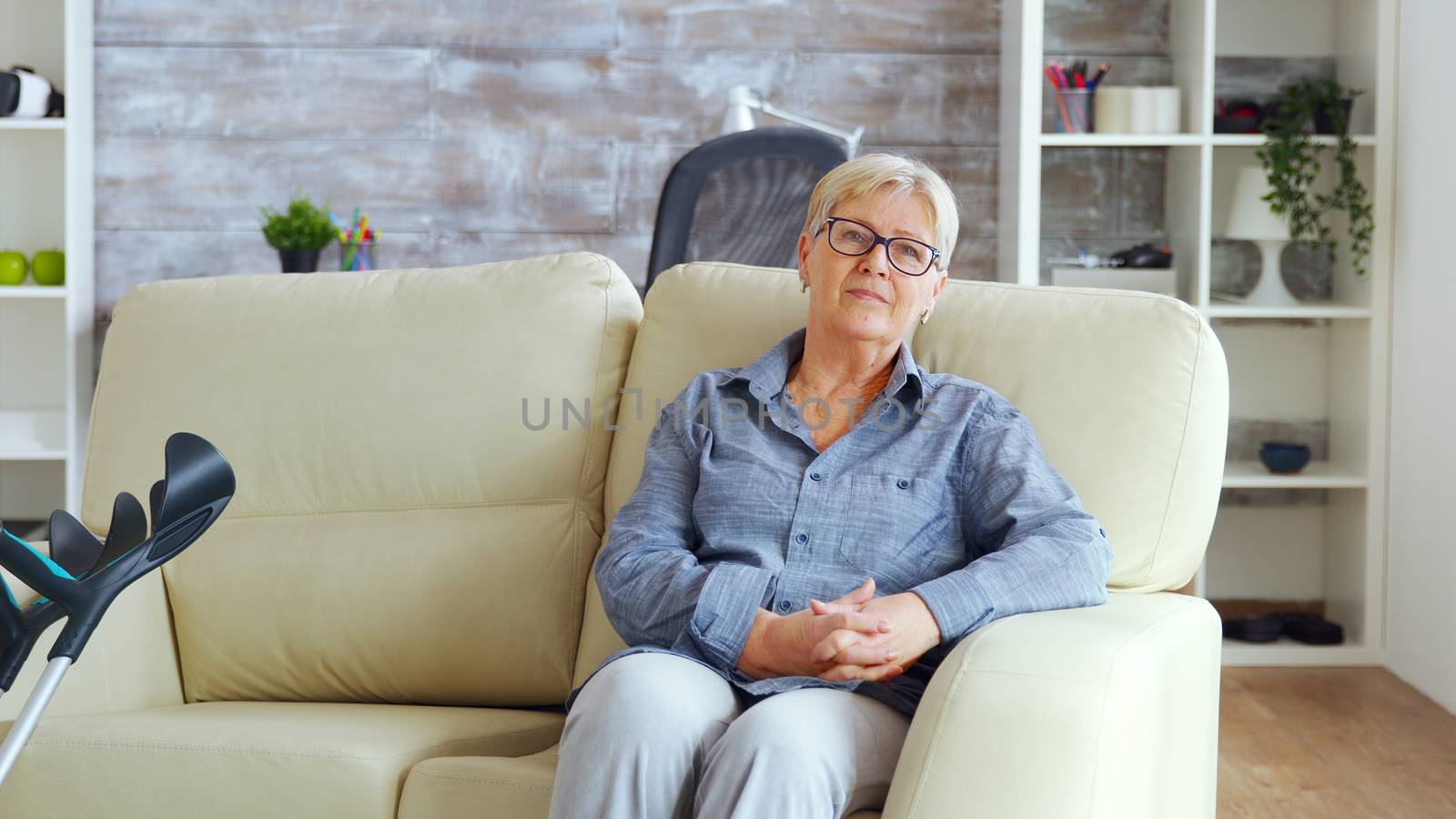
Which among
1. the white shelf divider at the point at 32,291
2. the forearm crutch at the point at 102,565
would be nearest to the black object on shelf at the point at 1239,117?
the forearm crutch at the point at 102,565

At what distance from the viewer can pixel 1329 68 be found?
3395mm

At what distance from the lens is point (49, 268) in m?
3.33

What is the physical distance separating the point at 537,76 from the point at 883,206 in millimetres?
2158

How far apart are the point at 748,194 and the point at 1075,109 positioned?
96cm

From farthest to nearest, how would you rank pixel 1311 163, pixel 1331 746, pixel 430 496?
1. pixel 1311 163
2. pixel 1331 746
3. pixel 430 496

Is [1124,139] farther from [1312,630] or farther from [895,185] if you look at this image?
[895,185]

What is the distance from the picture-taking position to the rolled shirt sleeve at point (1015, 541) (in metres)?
1.36

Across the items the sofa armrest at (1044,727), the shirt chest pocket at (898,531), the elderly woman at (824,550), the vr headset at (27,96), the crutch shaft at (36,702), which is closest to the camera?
the crutch shaft at (36,702)

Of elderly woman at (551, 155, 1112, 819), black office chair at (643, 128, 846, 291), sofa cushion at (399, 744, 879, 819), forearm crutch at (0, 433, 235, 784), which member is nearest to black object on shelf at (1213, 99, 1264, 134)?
black office chair at (643, 128, 846, 291)

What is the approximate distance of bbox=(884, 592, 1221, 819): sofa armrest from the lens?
111cm

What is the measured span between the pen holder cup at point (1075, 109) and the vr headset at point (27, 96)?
2533mm

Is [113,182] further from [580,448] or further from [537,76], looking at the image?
[580,448]

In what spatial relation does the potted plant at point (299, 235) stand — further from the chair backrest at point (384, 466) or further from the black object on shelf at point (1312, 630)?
→ the black object on shelf at point (1312, 630)

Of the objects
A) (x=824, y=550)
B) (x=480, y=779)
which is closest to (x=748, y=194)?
(x=824, y=550)
